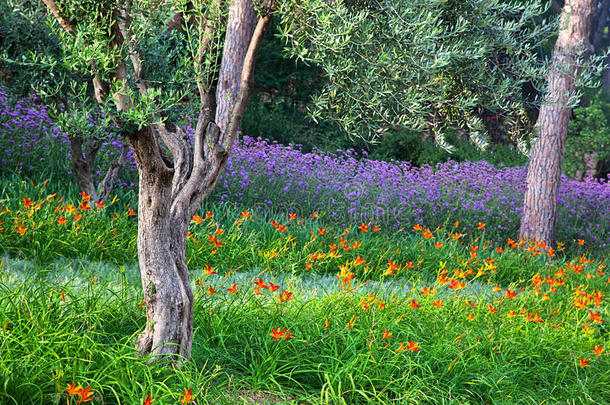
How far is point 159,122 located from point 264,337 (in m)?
1.84

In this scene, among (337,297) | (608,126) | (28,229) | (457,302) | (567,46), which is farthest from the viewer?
(608,126)

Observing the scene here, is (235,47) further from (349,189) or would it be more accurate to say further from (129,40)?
(129,40)

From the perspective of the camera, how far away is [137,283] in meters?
4.66

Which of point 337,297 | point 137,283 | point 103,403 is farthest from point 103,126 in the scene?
point 337,297

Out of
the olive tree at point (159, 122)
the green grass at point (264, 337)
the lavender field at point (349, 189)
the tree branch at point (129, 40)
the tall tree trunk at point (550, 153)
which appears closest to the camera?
the olive tree at point (159, 122)

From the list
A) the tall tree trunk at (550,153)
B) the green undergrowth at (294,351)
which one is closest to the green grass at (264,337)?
the green undergrowth at (294,351)

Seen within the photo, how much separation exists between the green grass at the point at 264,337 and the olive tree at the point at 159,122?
11.8 inches

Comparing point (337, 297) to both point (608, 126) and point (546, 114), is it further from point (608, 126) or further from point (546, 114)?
point (608, 126)

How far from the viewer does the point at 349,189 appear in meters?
9.27

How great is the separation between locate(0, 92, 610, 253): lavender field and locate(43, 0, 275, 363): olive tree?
175 inches

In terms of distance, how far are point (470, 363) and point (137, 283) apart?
2.68 meters

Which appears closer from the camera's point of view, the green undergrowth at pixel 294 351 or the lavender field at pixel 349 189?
the green undergrowth at pixel 294 351

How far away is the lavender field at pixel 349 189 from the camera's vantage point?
8352 mm

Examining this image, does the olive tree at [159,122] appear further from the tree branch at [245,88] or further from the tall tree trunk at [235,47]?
the tall tree trunk at [235,47]
